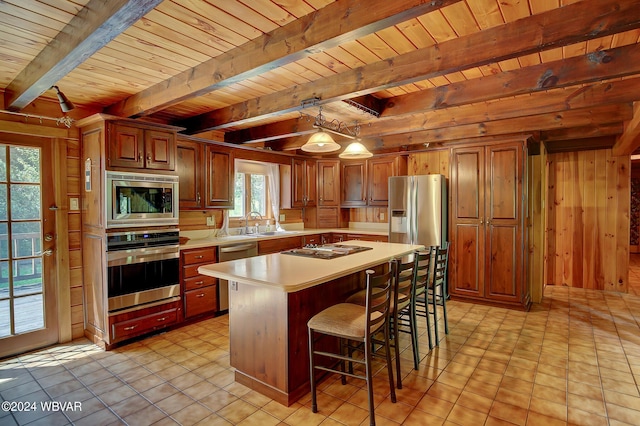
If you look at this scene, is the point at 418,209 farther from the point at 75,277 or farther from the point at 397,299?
the point at 75,277

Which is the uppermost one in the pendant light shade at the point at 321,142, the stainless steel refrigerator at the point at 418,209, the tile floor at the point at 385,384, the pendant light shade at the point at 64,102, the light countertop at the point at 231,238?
the pendant light shade at the point at 64,102

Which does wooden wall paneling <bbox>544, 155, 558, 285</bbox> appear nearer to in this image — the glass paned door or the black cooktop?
the black cooktop

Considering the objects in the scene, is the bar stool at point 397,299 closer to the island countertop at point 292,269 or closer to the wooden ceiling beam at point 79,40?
the island countertop at point 292,269

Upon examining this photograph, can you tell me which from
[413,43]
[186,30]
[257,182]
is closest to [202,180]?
[257,182]

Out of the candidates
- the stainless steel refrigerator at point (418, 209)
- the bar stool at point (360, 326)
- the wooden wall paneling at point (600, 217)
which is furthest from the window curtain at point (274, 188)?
the wooden wall paneling at point (600, 217)

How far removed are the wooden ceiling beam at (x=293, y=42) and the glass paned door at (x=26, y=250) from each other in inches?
55.2

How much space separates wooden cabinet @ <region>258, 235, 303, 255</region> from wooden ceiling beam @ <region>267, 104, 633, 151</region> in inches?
55.9

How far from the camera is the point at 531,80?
263cm

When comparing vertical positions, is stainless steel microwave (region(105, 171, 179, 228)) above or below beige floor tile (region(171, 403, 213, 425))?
above

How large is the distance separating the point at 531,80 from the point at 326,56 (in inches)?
62.9

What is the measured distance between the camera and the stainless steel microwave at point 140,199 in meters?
3.20

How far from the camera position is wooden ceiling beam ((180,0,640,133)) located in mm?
1720

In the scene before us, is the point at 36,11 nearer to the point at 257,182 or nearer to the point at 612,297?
the point at 257,182

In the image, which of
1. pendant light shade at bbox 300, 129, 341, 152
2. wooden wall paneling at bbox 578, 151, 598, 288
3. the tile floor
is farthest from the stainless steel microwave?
wooden wall paneling at bbox 578, 151, 598, 288
